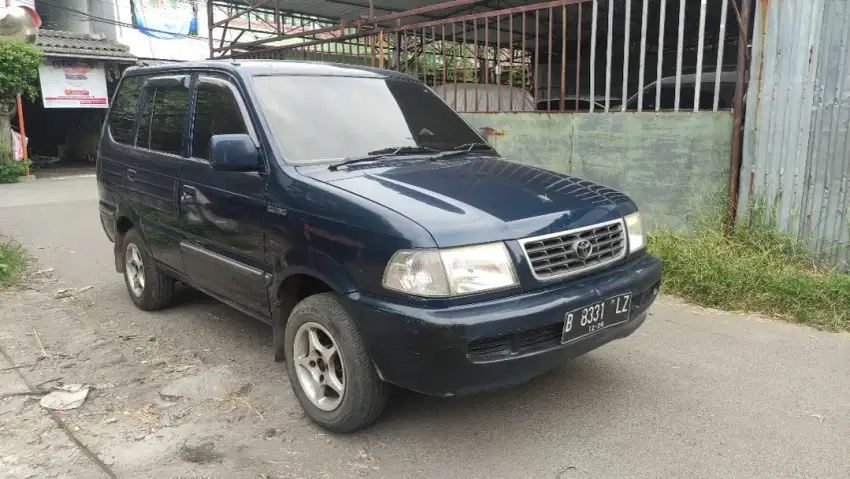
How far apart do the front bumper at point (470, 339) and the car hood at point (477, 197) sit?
0.30 m

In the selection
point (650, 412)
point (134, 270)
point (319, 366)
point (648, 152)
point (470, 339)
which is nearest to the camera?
point (470, 339)

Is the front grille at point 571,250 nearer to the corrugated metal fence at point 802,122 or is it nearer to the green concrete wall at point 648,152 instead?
the corrugated metal fence at point 802,122

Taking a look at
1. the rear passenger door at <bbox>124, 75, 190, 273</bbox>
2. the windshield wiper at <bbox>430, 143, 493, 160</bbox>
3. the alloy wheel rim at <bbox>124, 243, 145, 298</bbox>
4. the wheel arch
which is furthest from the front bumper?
the alloy wheel rim at <bbox>124, 243, 145, 298</bbox>

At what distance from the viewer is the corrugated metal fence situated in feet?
16.0

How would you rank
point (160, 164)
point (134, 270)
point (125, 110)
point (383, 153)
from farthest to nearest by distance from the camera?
point (134, 270) < point (125, 110) < point (160, 164) < point (383, 153)

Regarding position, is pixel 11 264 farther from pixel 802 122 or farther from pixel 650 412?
pixel 802 122

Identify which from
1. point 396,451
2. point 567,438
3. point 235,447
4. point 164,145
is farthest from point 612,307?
point 164,145

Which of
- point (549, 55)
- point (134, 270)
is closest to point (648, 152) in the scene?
point (549, 55)

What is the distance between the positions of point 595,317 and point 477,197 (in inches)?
30.3

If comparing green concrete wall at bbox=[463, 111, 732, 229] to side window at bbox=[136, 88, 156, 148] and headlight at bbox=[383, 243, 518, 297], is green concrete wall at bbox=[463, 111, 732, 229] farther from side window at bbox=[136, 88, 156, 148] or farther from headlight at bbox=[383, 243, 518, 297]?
side window at bbox=[136, 88, 156, 148]

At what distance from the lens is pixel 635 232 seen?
10.8ft

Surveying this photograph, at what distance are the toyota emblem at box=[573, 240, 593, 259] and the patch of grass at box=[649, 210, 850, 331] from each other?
2.50m

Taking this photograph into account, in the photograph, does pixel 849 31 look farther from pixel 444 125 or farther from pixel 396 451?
pixel 396 451

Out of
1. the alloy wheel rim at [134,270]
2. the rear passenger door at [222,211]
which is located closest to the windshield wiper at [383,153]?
the rear passenger door at [222,211]
